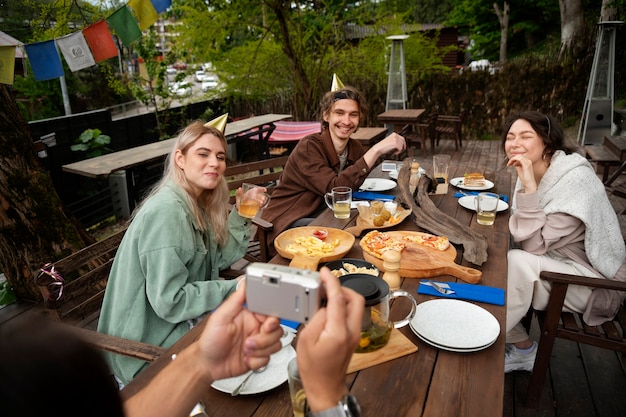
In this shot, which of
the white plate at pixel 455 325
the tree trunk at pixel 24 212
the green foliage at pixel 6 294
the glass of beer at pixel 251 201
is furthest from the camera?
the green foliage at pixel 6 294

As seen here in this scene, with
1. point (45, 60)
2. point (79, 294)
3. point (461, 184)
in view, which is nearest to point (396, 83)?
point (461, 184)

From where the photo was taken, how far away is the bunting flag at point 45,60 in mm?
3615

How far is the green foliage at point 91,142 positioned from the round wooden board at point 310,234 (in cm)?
537

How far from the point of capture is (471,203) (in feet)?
8.87

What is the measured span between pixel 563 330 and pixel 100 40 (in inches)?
169

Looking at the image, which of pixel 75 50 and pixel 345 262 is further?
pixel 75 50

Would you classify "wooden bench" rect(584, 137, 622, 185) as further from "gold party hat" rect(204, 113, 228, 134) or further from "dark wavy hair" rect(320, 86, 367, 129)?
"gold party hat" rect(204, 113, 228, 134)

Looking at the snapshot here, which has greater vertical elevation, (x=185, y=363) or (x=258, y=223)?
(x=185, y=363)

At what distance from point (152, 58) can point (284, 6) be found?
116 inches

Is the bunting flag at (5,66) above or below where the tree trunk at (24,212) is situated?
above

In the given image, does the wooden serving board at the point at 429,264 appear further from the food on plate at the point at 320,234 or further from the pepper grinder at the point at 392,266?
the food on plate at the point at 320,234

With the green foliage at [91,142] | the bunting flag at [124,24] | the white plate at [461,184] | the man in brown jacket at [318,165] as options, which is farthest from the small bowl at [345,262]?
the green foliage at [91,142]

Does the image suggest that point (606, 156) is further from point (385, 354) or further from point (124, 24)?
point (124, 24)

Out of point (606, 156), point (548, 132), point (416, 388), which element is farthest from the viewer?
point (606, 156)
